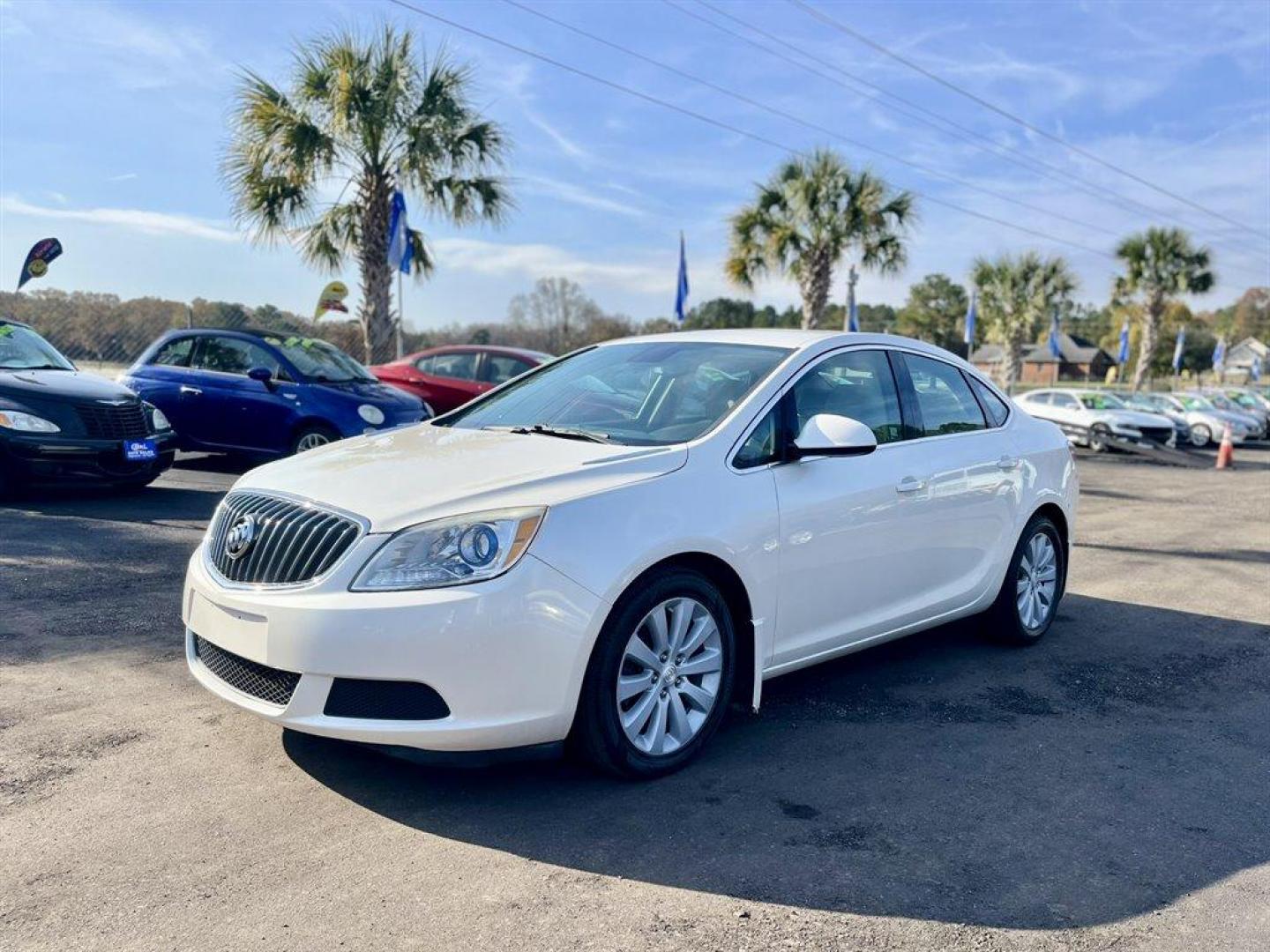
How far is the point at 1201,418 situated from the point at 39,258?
2776 cm

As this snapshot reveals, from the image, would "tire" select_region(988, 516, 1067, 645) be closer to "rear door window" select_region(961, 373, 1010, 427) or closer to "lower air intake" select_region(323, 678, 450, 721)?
"rear door window" select_region(961, 373, 1010, 427)

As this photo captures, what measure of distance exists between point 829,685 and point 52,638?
12.4 ft

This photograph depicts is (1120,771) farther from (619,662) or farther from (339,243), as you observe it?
(339,243)

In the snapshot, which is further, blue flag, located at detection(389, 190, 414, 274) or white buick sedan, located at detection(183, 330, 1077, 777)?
blue flag, located at detection(389, 190, 414, 274)

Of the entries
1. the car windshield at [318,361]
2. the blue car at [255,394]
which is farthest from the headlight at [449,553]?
the car windshield at [318,361]

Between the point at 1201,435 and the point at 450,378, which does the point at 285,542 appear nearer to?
the point at 450,378

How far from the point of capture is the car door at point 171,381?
11195 millimetres

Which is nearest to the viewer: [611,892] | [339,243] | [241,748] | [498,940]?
[498,940]

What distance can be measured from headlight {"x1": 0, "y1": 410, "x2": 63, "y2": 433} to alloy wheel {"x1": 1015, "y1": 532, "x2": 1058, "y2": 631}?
7506 millimetres

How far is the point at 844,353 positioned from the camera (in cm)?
482

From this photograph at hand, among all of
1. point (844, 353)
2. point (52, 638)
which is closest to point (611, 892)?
point (844, 353)

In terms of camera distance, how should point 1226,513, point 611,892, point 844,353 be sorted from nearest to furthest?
point 611,892, point 844,353, point 1226,513

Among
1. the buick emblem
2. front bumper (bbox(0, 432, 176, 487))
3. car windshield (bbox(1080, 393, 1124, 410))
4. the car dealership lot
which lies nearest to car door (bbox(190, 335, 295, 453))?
front bumper (bbox(0, 432, 176, 487))

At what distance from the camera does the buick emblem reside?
3.67 meters
